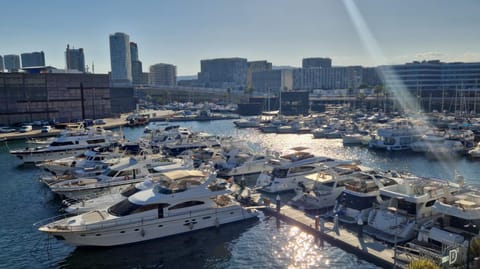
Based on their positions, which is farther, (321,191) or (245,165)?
(245,165)

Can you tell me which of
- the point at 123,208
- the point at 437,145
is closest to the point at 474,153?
the point at 437,145

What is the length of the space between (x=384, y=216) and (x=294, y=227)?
16.4ft

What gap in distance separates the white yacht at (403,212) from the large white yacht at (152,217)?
24.8ft

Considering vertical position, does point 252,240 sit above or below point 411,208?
below

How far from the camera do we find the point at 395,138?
50.9 meters

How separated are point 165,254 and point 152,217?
2292 mm

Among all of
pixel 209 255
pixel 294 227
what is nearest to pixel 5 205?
pixel 209 255

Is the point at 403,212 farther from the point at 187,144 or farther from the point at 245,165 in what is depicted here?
the point at 187,144

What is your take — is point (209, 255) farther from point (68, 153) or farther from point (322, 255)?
point (68, 153)

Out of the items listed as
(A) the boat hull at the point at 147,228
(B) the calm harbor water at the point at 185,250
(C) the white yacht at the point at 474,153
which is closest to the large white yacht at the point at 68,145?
(B) the calm harbor water at the point at 185,250

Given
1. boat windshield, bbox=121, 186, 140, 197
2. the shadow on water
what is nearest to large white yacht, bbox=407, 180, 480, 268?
the shadow on water

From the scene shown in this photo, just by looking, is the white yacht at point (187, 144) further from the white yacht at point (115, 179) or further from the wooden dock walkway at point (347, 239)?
the wooden dock walkway at point (347, 239)

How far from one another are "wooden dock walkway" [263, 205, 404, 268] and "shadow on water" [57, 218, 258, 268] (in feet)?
11.8

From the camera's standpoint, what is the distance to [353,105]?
11950 centimetres
